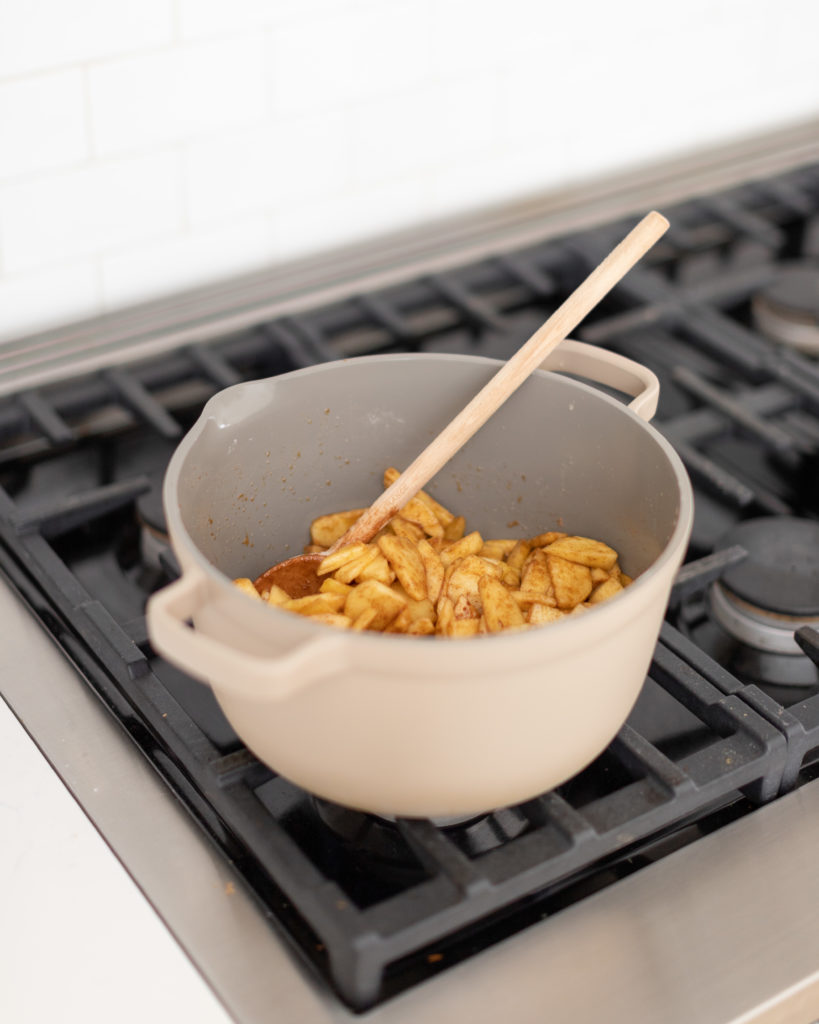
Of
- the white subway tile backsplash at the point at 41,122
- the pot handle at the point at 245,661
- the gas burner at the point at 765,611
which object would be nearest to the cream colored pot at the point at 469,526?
the pot handle at the point at 245,661

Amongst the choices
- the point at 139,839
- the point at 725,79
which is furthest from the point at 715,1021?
the point at 725,79

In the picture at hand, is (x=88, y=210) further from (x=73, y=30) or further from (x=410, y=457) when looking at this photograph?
(x=410, y=457)

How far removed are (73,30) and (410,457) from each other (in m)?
0.42

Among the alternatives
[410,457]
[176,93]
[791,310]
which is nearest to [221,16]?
[176,93]

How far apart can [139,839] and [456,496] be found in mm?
289

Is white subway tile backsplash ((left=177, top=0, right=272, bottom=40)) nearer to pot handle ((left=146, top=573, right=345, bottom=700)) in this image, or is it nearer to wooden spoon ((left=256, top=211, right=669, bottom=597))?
wooden spoon ((left=256, top=211, right=669, bottom=597))

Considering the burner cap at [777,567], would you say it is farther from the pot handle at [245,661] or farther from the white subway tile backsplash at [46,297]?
the white subway tile backsplash at [46,297]

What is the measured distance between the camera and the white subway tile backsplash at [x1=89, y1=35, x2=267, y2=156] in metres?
0.94

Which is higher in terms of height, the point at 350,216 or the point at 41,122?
the point at 41,122

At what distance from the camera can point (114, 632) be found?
28.0 inches

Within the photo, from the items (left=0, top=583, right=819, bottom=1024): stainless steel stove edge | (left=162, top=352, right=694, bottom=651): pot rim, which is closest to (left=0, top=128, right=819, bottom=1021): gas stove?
(left=0, top=583, right=819, bottom=1024): stainless steel stove edge

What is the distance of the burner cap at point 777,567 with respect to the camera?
0.77 meters

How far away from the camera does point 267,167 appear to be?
1056 millimetres

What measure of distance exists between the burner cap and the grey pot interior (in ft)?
0.41
